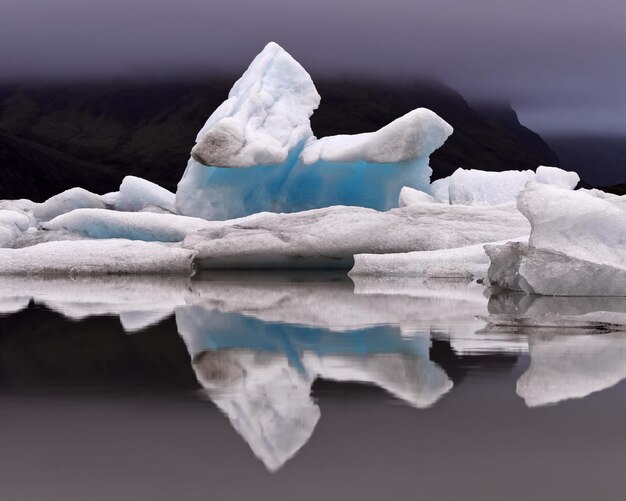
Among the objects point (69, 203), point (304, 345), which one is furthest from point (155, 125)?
point (304, 345)

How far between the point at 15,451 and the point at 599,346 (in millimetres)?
3103

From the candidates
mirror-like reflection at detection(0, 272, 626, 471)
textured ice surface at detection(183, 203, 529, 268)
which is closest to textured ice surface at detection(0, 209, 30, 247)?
textured ice surface at detection(183, 203, 529, 268)

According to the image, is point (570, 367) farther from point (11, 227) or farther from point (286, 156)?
point (11, 227)

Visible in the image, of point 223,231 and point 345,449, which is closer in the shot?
point 345,449

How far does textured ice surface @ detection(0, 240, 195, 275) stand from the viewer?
42.4 feet

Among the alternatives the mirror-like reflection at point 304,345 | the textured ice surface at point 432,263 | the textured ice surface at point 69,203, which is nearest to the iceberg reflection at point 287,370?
the mirror-like reflection at point 304,345

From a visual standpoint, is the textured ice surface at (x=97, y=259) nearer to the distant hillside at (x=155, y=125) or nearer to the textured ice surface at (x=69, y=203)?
the textured ice surface at (x=69, y=203)

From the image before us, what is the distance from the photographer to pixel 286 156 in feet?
60.5

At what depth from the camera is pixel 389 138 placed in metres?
17.8

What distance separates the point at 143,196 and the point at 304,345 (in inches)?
746

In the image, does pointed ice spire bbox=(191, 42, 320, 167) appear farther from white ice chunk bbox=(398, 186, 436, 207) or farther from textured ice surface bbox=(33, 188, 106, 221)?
textured ice surface bbox=(33, 188, 106, 221)

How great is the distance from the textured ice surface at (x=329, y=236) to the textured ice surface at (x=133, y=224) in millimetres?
1502

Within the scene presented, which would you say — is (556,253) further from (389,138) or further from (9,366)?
(389,138)

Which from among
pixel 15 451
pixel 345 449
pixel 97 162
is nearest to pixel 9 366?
pixel 15 451
